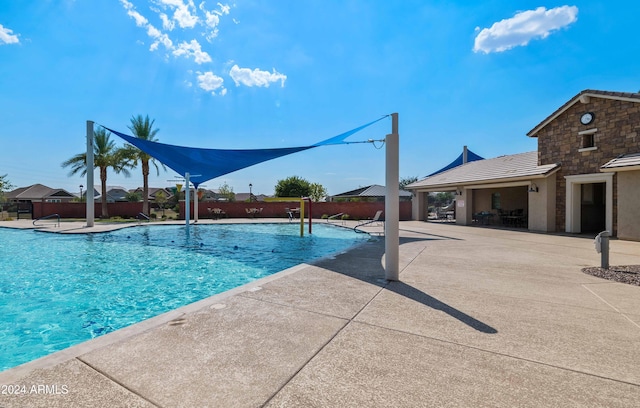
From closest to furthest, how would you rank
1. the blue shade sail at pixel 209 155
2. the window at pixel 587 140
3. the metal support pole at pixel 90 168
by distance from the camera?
the blue shade sail at pixel 209 155
the window at pixel 587 140
the metal support pole at pixel 90 168

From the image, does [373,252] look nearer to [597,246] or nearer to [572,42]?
[597,246]

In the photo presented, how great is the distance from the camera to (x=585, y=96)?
11500mm

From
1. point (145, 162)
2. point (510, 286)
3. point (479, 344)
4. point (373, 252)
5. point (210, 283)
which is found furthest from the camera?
point (145, 162)

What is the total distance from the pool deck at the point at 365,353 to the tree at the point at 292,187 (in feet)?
129

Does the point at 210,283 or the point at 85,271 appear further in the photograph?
the point at 85,271

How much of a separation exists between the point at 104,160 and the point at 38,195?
95.5 ft

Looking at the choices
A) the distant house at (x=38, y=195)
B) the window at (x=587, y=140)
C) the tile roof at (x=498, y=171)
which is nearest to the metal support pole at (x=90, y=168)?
the tile roof at (x=498, y=171)

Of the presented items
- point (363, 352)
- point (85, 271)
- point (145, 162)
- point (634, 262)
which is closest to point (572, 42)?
point (634, 262)

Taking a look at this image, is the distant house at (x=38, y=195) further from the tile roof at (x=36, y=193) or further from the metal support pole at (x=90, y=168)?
the metal support pole at (x=90, y=168)

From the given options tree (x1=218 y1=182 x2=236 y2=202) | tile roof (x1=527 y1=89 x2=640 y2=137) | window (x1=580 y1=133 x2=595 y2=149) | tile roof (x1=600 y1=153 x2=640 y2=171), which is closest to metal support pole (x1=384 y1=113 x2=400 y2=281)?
tile roof (x1=600 y1=153 x2=640 y2=171)

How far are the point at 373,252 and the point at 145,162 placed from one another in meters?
21.9

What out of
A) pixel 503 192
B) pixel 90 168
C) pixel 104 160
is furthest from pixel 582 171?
pixel 104 160

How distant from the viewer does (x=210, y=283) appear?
19.5ft

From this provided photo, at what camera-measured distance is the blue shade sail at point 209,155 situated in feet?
35.0
